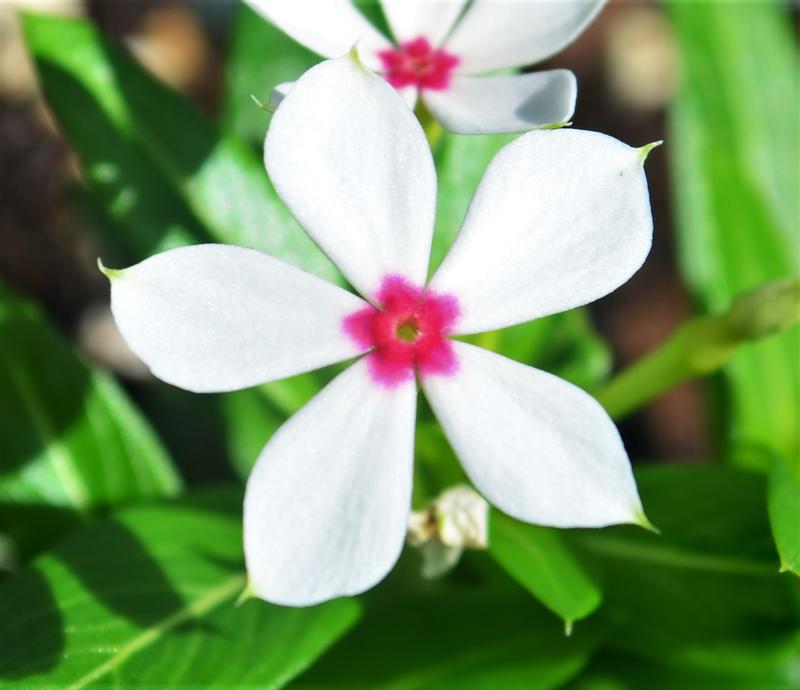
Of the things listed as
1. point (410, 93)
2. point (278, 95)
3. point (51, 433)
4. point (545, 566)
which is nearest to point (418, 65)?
point (410, 93)

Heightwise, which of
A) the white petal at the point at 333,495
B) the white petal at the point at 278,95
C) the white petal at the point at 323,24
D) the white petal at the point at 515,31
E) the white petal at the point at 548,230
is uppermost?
the white petal at the point at 515,31

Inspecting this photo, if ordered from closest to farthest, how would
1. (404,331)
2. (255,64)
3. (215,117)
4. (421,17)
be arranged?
1. (404,331)
2. (421,17)
3. (255,64)
4. (215,117)

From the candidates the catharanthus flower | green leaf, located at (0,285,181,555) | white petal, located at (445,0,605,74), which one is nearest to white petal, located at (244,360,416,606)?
the catharanthus flower

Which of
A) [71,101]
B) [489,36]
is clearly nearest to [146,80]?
[71,101]

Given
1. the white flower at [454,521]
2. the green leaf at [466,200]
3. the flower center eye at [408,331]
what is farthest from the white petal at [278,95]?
the green leaf at [466,200]

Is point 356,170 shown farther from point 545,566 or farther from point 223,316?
point 545,566

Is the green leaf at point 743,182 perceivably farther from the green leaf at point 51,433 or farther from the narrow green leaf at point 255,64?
the green leaf at point 51,433
